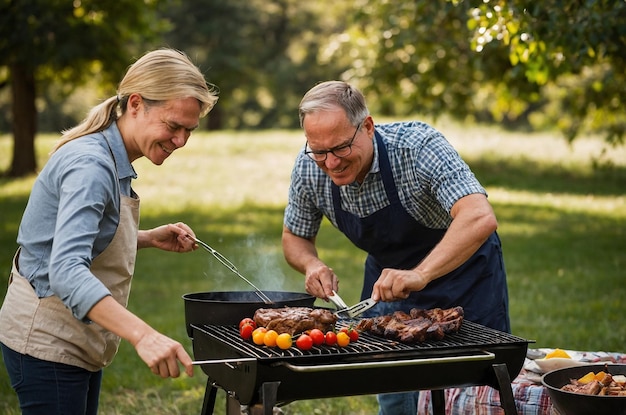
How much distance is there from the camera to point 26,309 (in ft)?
10.5

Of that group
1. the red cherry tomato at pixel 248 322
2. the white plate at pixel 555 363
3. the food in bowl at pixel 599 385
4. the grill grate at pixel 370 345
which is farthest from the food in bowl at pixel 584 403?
the red cherry tomato at pixel 248 322

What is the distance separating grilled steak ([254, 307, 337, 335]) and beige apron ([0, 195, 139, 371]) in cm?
56

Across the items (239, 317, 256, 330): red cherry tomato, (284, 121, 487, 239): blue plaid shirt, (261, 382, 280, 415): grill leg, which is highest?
(284, 121, 487, 239): blue plaid shirt

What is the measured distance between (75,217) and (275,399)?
0.93 m

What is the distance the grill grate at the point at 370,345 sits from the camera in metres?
3.20

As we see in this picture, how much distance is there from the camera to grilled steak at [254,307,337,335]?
3.44 metres

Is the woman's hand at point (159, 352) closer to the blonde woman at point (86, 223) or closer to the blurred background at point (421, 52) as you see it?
the blonde woman at point (86, 223)

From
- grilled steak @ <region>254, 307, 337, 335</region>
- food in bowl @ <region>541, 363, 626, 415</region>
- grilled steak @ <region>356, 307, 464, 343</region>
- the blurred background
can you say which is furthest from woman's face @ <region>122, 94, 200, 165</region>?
the blurred background

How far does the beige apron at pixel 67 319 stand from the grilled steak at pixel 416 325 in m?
1.05

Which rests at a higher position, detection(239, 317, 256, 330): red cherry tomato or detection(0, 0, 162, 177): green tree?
detection(0, 0, 162, 177): green tree

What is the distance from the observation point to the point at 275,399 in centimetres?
308

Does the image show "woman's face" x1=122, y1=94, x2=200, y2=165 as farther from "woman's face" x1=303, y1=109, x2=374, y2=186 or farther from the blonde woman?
"woman's face" x1=303, y1=109, x2=374, y2=186

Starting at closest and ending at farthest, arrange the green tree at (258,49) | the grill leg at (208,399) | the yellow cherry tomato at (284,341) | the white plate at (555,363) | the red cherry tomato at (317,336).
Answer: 1. the yellow cherry tomato at (284,341)
2. the red cherry tomato at (317,336)
3. the grill leg at (208,399)
4. the white plate at (555,363)
5. the green tree at (258,49)

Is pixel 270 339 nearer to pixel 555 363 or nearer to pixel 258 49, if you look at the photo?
pixel 555 363
